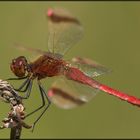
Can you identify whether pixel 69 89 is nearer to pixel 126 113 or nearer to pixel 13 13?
pixel 126 113

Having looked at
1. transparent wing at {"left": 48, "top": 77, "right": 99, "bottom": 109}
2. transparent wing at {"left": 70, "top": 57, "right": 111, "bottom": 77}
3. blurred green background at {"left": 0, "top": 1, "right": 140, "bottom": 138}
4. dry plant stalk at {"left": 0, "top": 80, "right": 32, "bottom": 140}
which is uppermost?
dry plant stalk at {"left": 0, "top": 80, "right": 32, "bottom": 140}

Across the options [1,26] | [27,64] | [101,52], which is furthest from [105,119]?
[27,64]

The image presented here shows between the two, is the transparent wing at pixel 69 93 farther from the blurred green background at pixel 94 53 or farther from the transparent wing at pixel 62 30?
the blurred green background at pixel 94 53

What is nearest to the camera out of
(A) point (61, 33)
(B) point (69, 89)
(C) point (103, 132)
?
(B) point (69, 89)

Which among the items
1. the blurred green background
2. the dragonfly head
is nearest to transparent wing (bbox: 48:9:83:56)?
the dragonfly head

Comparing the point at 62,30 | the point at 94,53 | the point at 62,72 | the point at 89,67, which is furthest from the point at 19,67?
the point at 94,53

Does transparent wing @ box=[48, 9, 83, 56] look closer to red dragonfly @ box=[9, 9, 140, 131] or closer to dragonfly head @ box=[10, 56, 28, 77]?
red dragonfly @ box=[9, 9, 140, 131]

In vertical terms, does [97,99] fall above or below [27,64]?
below

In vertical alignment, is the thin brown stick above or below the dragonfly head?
below
